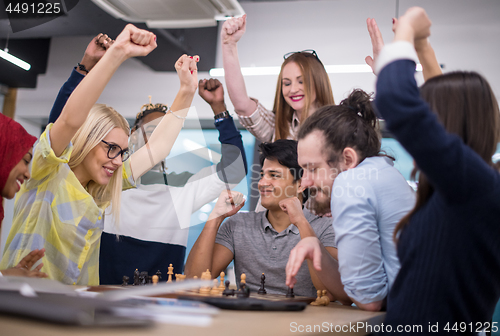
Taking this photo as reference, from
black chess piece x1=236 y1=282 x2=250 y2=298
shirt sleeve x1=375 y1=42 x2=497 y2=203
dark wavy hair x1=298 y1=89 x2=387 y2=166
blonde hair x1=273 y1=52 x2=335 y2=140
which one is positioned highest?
blonde hair x1=273 y1=52 x2=335 y2=140

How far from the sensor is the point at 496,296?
0.83 metres

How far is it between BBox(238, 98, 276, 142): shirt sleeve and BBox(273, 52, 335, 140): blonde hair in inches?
2.6

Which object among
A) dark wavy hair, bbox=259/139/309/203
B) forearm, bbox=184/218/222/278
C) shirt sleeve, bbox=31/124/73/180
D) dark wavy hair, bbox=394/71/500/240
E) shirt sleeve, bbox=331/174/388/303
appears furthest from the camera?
dark wavy hair, bbox=259/139/309/203

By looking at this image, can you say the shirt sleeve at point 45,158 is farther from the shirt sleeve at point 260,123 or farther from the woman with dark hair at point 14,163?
the shirt sleeve at point 260,123

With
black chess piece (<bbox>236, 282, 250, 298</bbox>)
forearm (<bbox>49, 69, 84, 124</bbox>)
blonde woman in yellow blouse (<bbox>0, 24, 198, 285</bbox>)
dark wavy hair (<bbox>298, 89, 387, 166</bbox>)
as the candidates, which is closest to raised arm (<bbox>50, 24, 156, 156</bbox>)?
blonde woman in yellow blouse (<bbox>0, 24, 198, 285</bbox>)

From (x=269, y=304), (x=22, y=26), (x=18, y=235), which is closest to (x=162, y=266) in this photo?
(x=18, y=235)

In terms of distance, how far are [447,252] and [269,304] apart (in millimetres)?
398

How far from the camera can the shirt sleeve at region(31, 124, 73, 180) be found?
125 cm

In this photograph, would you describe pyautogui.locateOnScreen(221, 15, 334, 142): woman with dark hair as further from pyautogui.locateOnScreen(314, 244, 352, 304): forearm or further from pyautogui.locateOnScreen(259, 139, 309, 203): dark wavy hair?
pyautogui.locateOnScreen(314, 244, 352, 304): forearm

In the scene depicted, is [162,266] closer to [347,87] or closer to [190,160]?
[190,160]

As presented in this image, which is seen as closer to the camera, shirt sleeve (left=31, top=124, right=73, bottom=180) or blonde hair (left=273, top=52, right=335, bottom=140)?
shirt sleeve (left=31, top=124, right=73, bottom=180)

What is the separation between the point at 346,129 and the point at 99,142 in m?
0.98

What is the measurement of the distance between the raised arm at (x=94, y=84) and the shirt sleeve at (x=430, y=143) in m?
0.81

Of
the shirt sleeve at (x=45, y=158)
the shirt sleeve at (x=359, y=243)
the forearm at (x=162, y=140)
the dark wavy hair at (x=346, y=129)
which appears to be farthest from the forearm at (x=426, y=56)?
the shirt sleeve at (x=45, y=158)
